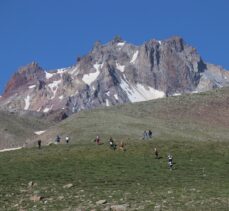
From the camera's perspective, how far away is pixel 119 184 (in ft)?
168

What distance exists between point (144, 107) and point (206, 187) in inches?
3687

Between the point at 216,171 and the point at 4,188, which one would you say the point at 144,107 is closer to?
the point at 216,171

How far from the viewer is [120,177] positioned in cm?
5506

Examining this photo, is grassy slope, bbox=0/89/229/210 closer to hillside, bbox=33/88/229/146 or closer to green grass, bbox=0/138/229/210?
green grass, bbox=0/138/229/210

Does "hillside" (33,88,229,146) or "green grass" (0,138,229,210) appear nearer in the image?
"green grass" (0,138,229,210)

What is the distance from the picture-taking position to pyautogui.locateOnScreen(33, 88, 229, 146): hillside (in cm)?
10562

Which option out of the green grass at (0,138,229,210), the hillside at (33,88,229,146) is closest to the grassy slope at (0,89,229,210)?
the green grass at (0,138,229,210)

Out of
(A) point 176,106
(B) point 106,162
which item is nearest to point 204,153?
(B) point 106,162

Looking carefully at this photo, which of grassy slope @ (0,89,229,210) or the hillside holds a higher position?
the hillside

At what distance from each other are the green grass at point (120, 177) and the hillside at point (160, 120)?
21974 millimetres

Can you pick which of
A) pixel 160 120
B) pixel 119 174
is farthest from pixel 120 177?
pixel 160 120

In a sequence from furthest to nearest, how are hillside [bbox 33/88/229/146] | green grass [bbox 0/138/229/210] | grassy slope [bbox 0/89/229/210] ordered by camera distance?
hillside [bbox 33/88/229/146] < grassy slope [bbox 0/89/229/210] < green grass [bbox 0/138/229/210]

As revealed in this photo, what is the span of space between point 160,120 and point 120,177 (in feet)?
232

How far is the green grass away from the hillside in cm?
2197
